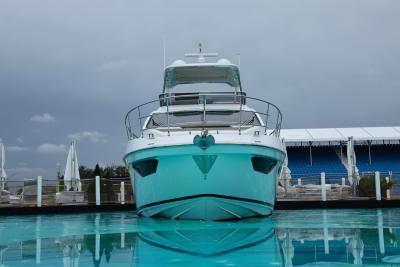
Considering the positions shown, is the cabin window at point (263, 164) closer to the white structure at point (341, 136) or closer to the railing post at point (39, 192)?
the railing post at point (39, 192)

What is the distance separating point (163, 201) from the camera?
10.3 metres

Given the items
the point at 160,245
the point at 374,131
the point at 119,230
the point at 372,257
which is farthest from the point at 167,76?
the point at 374,131

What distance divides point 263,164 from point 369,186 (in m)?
7.72

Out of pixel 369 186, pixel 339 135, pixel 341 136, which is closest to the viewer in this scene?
pixel 369 186

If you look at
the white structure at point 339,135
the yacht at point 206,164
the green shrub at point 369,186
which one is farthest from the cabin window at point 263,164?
the white structure at point 339,135

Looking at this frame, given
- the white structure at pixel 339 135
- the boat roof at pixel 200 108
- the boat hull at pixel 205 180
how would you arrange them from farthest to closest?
the white structure at pixel 339 135 < the boat roof at pixel 200 108 < the boat hull at pixel 205 180

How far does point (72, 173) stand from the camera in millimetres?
17578

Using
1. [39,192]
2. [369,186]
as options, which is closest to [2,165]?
[39,192]

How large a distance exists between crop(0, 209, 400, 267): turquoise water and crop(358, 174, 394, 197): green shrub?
24.1 ft

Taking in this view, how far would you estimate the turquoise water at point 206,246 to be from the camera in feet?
17.9

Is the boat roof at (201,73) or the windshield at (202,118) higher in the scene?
the boat roof at (201,73)

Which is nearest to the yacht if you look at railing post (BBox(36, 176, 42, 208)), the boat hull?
the boat hull

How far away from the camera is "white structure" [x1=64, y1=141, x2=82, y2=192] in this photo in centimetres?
1680

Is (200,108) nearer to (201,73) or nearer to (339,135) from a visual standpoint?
(201,73)
